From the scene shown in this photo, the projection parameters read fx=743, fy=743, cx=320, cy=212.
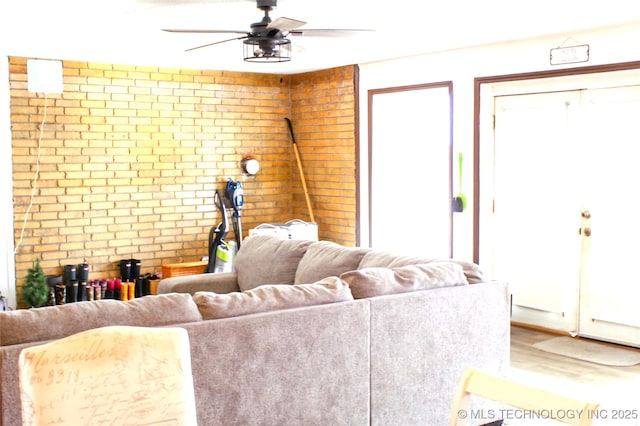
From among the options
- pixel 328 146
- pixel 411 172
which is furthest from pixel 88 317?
pixel 328 146

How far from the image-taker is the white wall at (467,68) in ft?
19.0

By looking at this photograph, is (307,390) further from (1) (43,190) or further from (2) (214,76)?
(2) (214,76)

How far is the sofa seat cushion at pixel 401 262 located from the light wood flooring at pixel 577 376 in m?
1.07

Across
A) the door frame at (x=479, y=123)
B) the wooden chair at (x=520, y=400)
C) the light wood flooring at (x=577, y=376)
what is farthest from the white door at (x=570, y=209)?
the wooden chair at (x=520, y=400)

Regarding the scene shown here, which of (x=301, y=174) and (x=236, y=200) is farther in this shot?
(x=301, y=174)

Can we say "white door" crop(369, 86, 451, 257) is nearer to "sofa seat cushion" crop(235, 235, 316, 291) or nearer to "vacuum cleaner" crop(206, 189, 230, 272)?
"vacuum cleaner" crop(206, 189, 230, 272)

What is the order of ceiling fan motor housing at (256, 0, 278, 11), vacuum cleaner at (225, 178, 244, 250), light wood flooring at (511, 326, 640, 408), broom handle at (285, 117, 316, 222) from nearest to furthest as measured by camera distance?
light wood flooring at (511, 326, 640, 408) → ceiling fan motor housing at (256, 0, 278, 11) → vacuum cleaner at (225, 178, 244, 250) → broom handle at (285, 117, 316, 222)

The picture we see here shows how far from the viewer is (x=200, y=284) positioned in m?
5.54

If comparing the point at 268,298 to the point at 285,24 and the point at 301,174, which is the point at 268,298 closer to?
the point at 285,24

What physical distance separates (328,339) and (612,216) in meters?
3.48

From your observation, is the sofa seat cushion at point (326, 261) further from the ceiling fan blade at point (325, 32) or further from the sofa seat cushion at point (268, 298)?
the ceiling fan blade at point (325, 32)

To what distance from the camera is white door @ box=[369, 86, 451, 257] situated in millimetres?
7539

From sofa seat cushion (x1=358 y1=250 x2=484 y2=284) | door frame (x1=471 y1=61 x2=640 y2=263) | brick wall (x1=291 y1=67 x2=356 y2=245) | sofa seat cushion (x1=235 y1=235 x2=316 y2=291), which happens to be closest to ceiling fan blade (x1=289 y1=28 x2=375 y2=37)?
sofa seat cushion (x1=235 y1=235 x2=316 y2=291)

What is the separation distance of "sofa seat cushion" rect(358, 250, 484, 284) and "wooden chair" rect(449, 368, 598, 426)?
2.02 m
